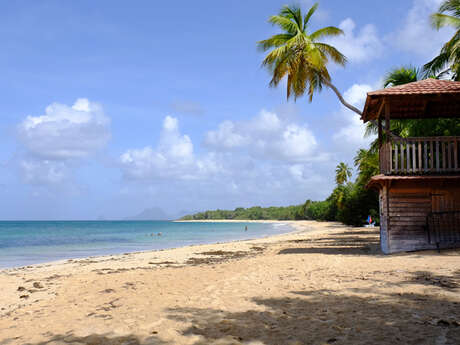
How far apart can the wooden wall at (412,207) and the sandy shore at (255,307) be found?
215 centimetres

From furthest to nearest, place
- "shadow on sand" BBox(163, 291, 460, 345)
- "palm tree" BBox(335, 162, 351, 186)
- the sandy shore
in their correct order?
"palm tree" BBox(335, 162, 351, 186) → the sandy shore → "shadow on sand" BBox(163, 291, 460, 345)

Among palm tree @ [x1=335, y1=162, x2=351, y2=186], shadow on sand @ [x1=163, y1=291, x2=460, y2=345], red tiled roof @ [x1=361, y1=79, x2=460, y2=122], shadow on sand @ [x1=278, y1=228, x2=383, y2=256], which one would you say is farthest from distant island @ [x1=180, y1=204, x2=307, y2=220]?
shadow on sand @ [x1=163, y1=291, x2=460, y2=345]

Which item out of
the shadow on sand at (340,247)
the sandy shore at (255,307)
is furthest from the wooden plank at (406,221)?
the sandy shore at (255,307)

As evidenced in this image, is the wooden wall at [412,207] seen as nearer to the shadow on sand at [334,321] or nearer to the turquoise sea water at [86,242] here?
the shadow on sand at [334,321]

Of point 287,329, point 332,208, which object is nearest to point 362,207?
point 332,208

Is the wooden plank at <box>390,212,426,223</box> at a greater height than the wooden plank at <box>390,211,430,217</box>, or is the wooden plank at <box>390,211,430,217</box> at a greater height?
the wooden plank at <box>390,211,430,217</box>

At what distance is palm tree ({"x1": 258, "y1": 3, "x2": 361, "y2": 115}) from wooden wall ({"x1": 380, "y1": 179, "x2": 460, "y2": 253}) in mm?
7249

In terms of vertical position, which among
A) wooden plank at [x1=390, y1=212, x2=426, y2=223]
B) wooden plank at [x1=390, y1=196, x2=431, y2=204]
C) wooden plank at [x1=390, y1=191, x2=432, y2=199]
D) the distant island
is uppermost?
wooden plank at [x1=390, y1=191, x2=432, y2=199]

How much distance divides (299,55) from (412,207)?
10.4 m

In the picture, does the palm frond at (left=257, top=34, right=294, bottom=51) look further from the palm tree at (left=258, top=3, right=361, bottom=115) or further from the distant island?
the distant island

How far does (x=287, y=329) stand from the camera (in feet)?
18.1

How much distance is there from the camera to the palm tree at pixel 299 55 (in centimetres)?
2045

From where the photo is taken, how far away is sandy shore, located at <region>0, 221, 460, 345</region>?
5.30 m

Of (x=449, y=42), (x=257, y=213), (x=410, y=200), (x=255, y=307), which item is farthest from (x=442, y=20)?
(x=257, y=213)
